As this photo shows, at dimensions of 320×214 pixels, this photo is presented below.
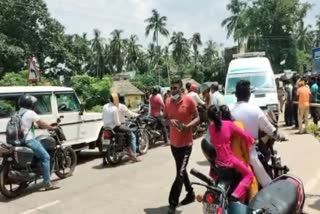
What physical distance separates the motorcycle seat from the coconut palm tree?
8221cm

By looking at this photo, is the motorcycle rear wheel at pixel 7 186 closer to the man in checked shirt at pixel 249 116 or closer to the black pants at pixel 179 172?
the black pants at pixel 179 172

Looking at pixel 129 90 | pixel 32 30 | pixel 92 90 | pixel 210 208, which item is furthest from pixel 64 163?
pixel 32 30

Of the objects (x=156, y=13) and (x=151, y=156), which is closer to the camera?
(x=151, y=156)

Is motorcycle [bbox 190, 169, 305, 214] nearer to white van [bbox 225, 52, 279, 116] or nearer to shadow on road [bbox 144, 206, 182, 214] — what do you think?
shadow on road [bbox 144, 206, 182, 214]

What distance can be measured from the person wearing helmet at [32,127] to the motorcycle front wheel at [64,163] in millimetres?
841

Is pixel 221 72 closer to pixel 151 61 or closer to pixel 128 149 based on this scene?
pixel 151 61

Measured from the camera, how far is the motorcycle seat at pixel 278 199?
4.00 m

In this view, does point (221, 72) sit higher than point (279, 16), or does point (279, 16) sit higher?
point (279, 16)

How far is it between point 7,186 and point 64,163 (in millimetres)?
1401

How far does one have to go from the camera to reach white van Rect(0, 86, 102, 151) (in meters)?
10.4

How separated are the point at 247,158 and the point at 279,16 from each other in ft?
206

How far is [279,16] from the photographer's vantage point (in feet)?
212

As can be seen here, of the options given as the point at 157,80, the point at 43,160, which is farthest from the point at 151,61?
the point at 43,160

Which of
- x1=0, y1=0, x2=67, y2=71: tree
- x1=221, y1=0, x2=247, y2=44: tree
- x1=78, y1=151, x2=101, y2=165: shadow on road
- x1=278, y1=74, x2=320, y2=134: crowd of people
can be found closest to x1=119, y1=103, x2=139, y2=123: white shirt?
x1=78, y1=151, x2=101, y2=165: shadow on road
